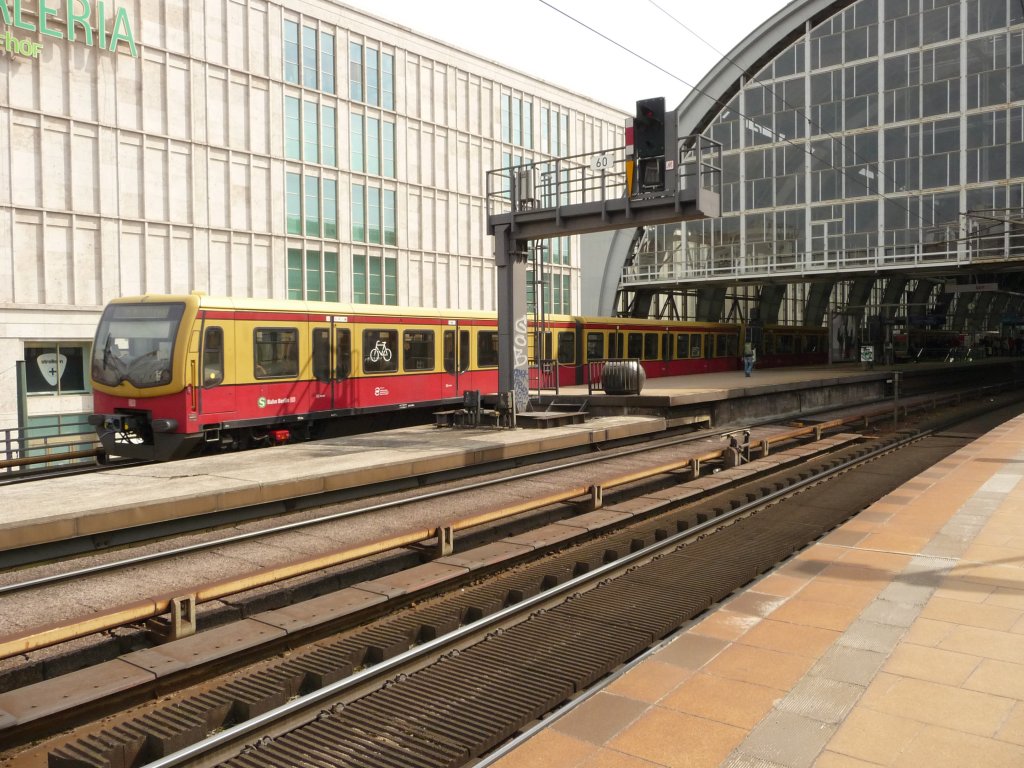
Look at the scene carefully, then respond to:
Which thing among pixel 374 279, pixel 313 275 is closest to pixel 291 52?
pixel 313 275

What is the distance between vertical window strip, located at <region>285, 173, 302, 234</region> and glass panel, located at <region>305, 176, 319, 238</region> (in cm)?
39

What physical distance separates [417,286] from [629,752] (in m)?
39.4

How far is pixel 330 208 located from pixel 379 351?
22211 mm

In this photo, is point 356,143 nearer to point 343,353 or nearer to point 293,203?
point 293,203

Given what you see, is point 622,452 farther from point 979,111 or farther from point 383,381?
point 979,111

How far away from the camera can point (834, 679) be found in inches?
177

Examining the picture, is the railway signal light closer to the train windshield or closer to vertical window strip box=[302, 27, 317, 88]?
the train windshield

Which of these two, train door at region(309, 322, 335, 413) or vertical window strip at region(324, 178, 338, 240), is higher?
vertical window strip at region(324, 178, 338, 240)

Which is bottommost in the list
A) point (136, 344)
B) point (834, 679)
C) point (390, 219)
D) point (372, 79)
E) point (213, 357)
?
point (834, 679)

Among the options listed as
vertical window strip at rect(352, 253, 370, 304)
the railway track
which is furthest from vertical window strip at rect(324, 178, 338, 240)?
the railway track

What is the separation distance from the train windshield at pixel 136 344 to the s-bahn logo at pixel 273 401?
6.20 feet

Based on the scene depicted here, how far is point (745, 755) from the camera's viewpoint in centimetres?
374

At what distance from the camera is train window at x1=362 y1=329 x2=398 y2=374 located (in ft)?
57.7

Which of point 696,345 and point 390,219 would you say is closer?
point 696,345
